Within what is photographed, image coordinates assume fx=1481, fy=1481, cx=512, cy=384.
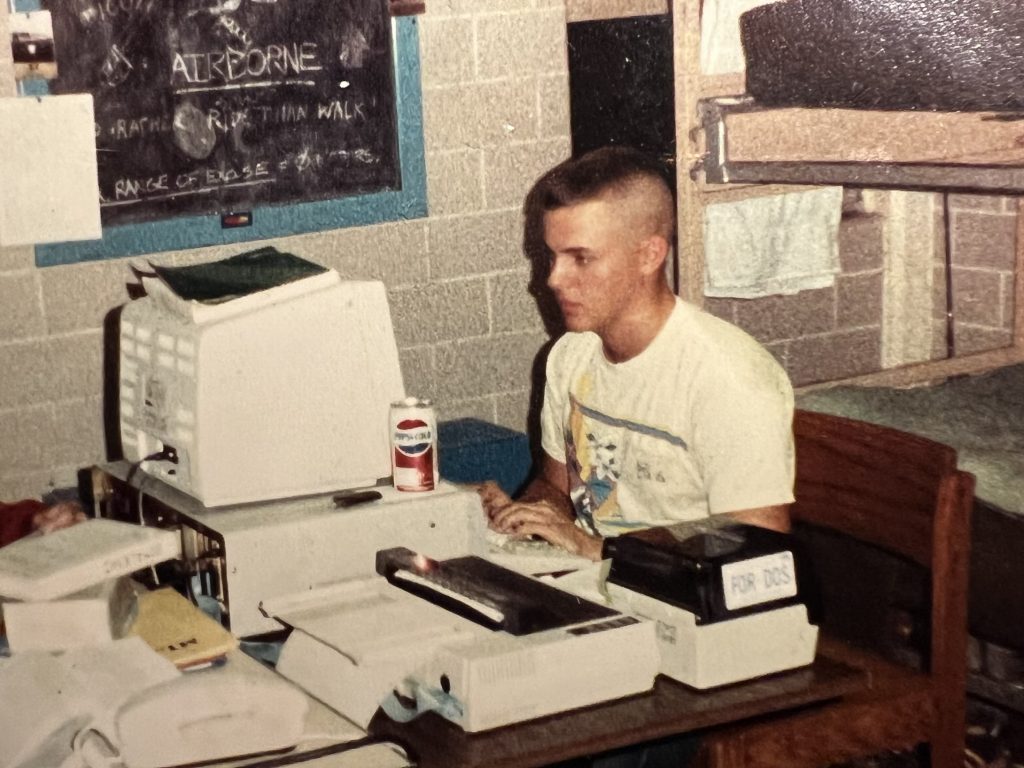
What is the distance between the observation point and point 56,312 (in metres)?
3.38

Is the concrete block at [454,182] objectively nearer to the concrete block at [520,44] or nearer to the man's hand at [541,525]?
the concrete block at [520,44]

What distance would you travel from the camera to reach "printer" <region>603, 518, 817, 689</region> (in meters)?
1.90

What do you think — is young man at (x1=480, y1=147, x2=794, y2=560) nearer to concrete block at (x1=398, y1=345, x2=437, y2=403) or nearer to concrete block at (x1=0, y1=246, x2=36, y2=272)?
concrete block at (x1=398, y1=345, x2=437, y2=403)

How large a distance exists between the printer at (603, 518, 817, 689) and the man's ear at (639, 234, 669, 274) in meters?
0.97

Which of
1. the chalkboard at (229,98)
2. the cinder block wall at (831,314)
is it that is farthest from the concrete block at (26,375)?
the cinder block wall at (831,314)

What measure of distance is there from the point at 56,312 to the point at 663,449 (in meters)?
1.49

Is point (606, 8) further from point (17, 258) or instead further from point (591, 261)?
point (17, 258)

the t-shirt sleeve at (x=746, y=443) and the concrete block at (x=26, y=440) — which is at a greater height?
the t-shirt sleeve at (x=746, y=443)

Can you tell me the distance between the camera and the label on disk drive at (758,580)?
1.91 m

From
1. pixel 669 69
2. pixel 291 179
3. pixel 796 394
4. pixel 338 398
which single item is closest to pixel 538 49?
pixel 669 69

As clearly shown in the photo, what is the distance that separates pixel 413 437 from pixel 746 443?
601 millimetres

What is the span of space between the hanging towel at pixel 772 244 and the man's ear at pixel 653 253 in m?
0.77

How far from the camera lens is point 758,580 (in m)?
1.93

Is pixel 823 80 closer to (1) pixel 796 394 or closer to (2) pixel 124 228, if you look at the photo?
(1) pixel 796 394
